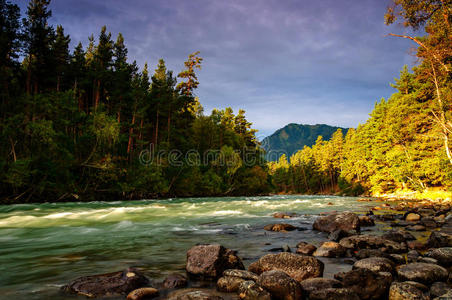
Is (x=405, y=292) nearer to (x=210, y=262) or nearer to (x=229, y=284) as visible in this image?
(x=229, y=284)

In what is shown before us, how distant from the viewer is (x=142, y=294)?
3.25 meters

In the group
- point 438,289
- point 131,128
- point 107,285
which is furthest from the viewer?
point 131,128

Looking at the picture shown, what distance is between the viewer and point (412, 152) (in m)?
29.0

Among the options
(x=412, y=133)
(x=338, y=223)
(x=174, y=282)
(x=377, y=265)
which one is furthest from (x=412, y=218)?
(x=412, y=133)

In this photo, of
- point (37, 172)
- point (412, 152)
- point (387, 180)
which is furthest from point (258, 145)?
point (37, 172)

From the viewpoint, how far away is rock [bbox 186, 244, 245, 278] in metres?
4.12

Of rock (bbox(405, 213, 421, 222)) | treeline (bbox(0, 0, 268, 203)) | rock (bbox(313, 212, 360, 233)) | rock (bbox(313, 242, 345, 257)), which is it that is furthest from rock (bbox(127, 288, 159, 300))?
treeline (bbox(0, 0, 268, 203))

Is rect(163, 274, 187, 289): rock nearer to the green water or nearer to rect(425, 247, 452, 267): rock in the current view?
the green water

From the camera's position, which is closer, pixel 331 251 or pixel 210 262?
pixel 210 262

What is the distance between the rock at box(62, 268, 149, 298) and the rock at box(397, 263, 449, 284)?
4.00m

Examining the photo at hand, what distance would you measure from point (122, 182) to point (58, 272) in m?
26.5

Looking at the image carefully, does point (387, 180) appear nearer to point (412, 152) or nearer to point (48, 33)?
point (412, 152)

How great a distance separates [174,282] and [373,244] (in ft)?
16.0

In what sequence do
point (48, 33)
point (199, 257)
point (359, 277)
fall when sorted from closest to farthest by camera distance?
point (359, 277) < point (199, 257) < point (48, 33)
